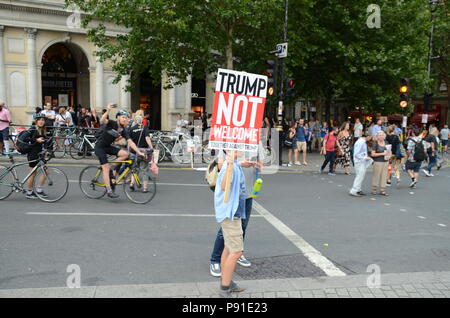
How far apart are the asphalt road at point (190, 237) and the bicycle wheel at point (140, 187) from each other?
19cm

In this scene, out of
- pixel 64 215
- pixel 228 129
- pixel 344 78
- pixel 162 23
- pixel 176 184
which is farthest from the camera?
pixel 344 78

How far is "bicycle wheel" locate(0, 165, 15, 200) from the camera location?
8.28 m

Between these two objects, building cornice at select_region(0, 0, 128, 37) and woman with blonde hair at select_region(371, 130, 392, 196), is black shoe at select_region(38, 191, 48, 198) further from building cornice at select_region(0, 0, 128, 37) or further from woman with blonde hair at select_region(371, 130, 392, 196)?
building cornice at select_region(0, 0, 128, 37)

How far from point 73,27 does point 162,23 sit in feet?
38.8

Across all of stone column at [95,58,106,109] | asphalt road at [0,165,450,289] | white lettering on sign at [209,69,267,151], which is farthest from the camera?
stone column at [95,58,106,109]

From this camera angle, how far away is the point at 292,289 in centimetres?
442

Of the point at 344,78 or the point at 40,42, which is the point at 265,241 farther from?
the point at 40,42

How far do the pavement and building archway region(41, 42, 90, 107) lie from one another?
25697mm

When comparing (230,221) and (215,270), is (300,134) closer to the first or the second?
(215,270)

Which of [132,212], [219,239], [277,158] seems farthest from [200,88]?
[219,239]

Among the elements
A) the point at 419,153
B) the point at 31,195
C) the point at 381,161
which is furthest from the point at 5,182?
the point at 419,153

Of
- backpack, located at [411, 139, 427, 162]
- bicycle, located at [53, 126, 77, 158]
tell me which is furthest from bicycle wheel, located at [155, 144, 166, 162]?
backpack, located at [411, 139, 427, 162]

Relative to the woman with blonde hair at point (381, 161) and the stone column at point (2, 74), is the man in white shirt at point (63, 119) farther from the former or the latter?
the woman with blonde hair at point (381, 161)

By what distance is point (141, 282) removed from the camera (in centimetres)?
459
